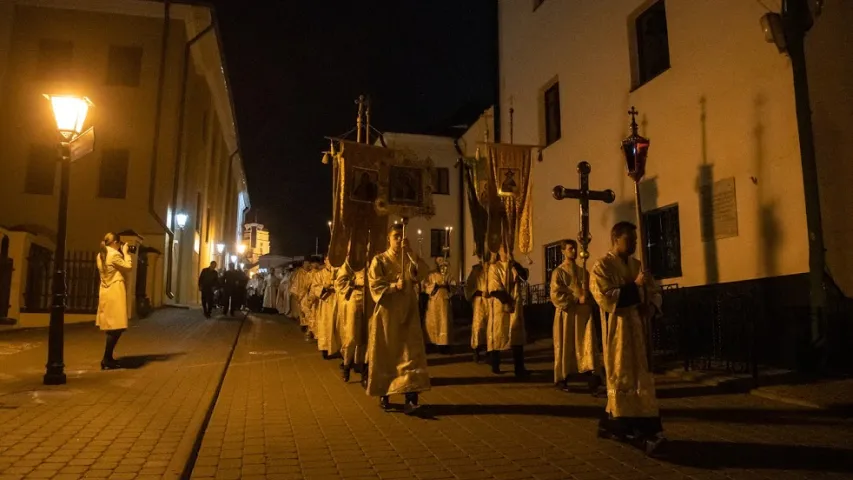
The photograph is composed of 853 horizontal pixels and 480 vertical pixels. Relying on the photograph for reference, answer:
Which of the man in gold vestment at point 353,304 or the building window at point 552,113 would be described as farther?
the building window at point 552,113

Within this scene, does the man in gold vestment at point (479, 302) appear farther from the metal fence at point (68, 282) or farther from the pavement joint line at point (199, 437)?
the metal fence at point (68, 282)

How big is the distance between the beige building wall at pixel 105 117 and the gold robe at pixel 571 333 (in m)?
16.0

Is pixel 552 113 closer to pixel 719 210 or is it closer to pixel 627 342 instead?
pixel 719 210

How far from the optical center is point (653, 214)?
41.4 ft

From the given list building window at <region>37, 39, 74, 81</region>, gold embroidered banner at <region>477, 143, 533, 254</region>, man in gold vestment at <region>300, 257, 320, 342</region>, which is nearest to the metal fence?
man in gold vestment at <region>300, 257, 320, 342</region>

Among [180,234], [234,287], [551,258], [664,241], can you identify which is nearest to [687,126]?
[664,241]

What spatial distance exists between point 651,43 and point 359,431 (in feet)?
35.1

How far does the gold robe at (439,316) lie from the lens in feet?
42.8

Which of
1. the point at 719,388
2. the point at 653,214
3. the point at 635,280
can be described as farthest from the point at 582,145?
the point at 635,280

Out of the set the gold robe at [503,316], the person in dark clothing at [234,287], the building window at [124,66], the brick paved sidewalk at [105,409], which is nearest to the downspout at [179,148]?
the building window at [124,66]

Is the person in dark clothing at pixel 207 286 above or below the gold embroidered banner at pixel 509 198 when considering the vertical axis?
below

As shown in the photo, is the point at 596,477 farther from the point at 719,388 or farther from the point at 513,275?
the point at 513,275

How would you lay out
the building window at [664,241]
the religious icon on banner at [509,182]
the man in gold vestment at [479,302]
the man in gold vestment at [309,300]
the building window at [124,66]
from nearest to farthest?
1. the man in gold vestment at [479,302]
2. the religious icon on banner at [509,182]
3. the building window at [664,241]
4. the man in gold vestment at [309,300]
5. the building window at [124,66]

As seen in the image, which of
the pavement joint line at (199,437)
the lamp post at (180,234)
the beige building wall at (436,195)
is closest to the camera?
the pavement joint line at (199,437)
